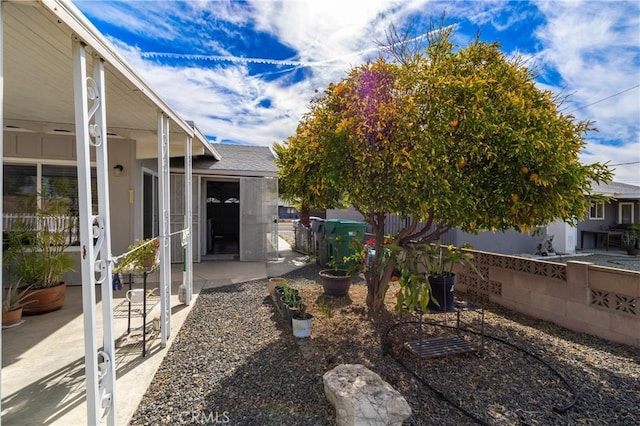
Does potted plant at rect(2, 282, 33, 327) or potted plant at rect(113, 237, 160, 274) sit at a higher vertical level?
potted plant at rect(113, 237, 160, 274)

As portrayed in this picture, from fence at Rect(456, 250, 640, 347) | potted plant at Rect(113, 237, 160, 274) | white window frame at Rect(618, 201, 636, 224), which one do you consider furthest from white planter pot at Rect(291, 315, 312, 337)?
white window frame at Rect(618, 201, 636, 224)

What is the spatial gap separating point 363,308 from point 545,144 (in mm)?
3009

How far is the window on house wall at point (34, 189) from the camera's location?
5363 mm

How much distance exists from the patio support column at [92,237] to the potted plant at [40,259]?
3.32 m

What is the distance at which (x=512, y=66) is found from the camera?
3646 millimetres

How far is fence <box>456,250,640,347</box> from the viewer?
3666 mm

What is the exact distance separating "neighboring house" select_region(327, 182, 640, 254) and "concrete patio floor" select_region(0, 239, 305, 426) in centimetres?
798

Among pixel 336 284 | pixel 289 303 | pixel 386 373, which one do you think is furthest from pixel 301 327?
pixel 336 284

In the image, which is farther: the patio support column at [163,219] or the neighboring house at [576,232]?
the neighboring house at [576,232]

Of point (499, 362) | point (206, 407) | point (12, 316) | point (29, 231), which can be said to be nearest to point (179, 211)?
point (29, 231)

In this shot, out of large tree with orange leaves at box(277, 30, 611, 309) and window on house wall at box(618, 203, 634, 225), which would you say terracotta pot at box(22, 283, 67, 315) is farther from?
window on house wall at box(618, 203, 634, 225)

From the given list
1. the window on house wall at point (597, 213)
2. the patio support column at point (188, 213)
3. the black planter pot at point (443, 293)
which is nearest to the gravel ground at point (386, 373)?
the black planter pot at point (443, 293)

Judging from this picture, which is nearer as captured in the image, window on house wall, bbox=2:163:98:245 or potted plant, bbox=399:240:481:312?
potted plant, bbox=399:240:481:312

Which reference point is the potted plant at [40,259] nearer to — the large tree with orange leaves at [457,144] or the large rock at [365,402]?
the large tree with orange leaves at [457,144]
